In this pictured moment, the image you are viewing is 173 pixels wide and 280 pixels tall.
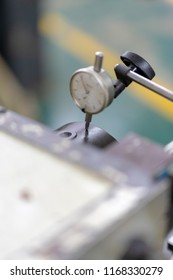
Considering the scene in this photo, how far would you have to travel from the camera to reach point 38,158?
0.61 m

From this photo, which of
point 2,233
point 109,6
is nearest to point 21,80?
point 2,233

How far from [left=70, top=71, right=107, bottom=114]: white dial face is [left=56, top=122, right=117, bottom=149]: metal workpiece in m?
0.06

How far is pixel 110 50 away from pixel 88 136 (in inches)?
62.2

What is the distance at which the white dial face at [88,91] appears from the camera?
833mm

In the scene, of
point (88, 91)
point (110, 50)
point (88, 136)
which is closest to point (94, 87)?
point (88, 91)

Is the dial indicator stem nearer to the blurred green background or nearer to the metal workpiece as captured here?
the metal workpiece

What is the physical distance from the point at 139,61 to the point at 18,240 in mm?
571

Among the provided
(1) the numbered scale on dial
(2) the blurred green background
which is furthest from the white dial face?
(2) the blurred green background

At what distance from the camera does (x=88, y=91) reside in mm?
859

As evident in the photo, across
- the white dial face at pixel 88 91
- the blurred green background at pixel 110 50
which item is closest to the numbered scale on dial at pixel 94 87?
the white dial face at pixel 88 91

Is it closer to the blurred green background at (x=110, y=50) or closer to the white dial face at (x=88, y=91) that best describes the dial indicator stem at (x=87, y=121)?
the white dial face at (x=88, y=91)

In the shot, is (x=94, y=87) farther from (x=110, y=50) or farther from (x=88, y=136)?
(x=110, y=50)

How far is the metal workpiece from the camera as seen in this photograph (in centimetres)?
92

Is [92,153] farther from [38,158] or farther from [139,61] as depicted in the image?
[139,61]
